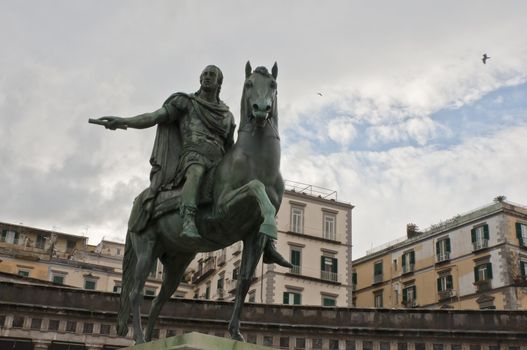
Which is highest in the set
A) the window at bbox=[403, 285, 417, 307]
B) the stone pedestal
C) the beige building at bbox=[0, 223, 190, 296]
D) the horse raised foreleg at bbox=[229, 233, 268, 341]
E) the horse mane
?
the beige building at bbox=[0, 223, 190, 296]

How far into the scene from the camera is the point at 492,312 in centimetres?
4431

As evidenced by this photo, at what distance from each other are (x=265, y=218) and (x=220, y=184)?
1145 millimetres

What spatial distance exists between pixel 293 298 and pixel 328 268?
13.9 feet

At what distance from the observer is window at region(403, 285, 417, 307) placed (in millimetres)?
64500

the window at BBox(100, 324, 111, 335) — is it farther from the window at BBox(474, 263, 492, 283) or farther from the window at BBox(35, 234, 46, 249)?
the window at BBox(35, 234, 46, 249)

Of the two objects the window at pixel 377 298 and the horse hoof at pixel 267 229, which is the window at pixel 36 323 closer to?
the window at pixel 377 298

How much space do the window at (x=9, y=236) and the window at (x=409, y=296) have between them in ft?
125

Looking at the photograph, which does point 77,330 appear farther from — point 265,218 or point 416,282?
point 265,218

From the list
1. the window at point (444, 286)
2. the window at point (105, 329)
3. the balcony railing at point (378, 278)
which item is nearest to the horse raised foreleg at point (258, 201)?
the window at point (105, 329)

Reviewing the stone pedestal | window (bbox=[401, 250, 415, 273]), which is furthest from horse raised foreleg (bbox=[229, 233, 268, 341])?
window (bbox=[401, 250, 415, 273])

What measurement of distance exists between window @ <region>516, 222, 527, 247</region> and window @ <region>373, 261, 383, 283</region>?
15.4m

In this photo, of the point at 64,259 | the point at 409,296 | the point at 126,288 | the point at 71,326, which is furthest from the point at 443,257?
the point at 126,288

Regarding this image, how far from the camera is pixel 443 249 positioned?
205 feet

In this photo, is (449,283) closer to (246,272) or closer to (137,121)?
(137,121)
